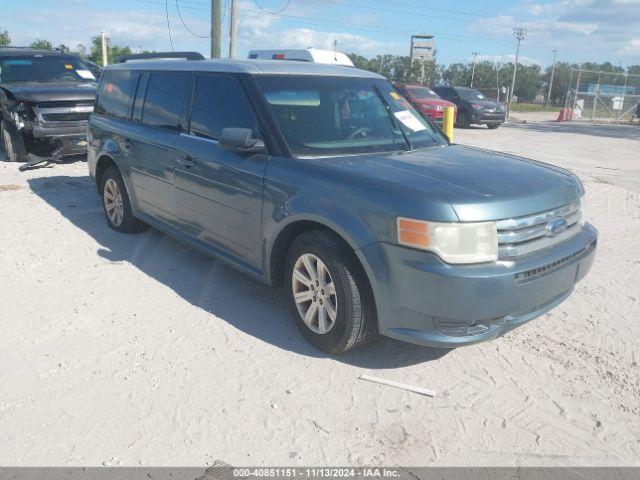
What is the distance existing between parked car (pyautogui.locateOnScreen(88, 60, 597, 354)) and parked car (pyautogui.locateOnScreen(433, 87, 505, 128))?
748 inches

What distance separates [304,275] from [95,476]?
1.68m

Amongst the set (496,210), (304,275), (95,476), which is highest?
(496,210)

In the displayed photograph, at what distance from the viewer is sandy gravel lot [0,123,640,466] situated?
276cm

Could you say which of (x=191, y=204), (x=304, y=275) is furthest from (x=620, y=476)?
(x=191, y=204)

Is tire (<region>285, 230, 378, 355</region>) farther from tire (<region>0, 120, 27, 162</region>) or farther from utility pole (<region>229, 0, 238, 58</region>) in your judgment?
utility pole (<region>229, 0, 238, 58</region>)

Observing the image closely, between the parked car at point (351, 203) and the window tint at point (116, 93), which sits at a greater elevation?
the window tint at point (116, 93)

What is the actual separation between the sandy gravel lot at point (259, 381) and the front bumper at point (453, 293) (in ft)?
1.32

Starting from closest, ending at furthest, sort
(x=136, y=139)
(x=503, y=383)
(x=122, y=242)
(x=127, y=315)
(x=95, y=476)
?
1. (x=95, y=476)
2. (x=503, y=383)
3. (x=127, y=315)
4. (x=136, y=139)
5. (x=122, y=242)

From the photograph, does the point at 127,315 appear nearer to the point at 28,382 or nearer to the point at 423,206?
the point at 28,382

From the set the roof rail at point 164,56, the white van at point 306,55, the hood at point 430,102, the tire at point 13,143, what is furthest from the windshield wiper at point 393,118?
the hood at point 430,102

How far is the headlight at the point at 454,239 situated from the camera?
2961 millimetres

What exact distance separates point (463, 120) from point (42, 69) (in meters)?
16.9

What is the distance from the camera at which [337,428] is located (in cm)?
292

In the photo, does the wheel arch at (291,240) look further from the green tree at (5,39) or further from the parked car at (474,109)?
the green tree at (5,39)
